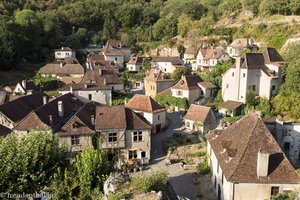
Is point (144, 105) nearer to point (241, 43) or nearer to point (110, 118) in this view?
point (110, 118)

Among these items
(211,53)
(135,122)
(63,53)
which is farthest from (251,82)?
(63,53)

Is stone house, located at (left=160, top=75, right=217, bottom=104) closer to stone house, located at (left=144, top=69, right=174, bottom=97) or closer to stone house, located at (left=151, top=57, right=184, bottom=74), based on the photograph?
stone house, located at (left=144, top=69, right=174, bottom=97)

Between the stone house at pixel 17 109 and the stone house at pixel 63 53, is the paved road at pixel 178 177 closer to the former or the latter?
the stone house at pixel 17 109

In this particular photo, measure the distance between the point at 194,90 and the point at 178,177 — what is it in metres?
21.6

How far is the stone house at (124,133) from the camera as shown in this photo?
101ft

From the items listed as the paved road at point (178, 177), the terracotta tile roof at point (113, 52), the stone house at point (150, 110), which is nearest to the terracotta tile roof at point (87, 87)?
the stone house at point (150, 110)

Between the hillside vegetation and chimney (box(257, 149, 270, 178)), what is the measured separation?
44113 millimetres

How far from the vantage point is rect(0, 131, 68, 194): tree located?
16672mm

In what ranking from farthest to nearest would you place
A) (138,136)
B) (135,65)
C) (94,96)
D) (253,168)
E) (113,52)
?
(113,52), (135,65), (94,96), (138,136), (253,168)

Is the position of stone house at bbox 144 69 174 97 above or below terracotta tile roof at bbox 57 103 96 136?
above

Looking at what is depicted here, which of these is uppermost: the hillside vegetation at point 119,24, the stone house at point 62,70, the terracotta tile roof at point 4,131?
the hillside vegetation at point 119,24

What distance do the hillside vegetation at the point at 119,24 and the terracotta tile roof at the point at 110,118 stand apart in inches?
1561

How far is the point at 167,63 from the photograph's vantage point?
6738cm

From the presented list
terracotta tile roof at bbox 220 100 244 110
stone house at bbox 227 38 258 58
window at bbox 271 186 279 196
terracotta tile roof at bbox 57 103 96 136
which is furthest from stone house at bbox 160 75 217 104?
window at bbox 271 186 279 196
